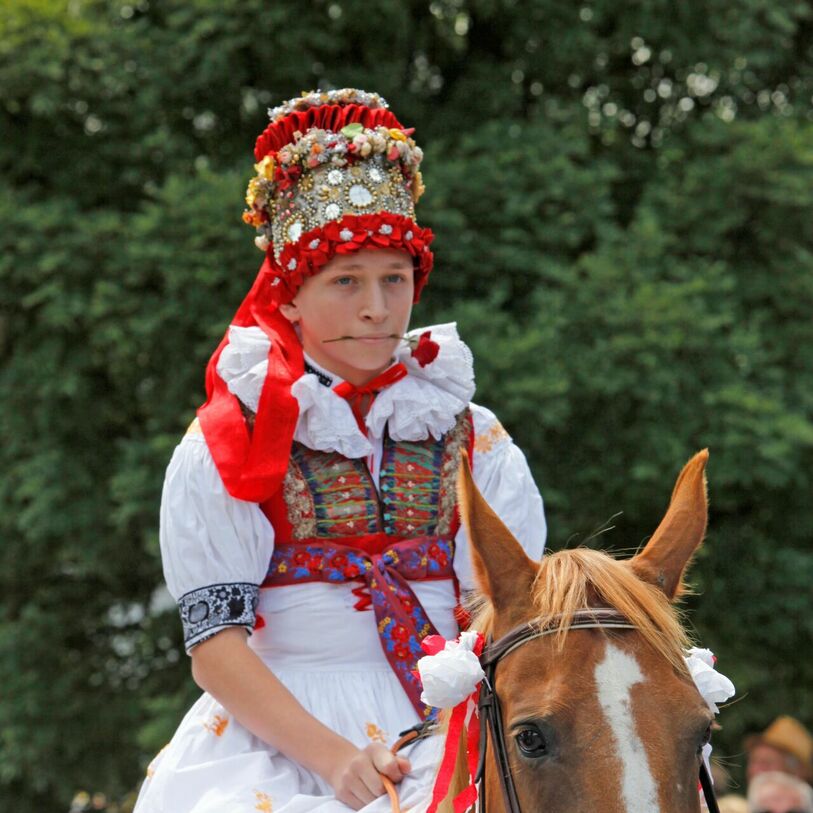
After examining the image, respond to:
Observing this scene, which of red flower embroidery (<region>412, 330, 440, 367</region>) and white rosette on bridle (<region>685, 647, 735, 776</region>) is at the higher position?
red flower embroidery (<region>412, 330, 440, 367</region>)

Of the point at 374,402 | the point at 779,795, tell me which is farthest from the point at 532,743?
the point at 779,795

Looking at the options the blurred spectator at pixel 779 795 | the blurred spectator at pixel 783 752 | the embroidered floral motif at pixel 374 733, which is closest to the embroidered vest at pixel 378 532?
the embroidered floral motif at pixel 374 733

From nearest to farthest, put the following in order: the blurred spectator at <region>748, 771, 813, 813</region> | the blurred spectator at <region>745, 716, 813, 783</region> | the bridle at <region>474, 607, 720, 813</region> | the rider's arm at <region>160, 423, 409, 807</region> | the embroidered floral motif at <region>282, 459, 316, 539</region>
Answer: the bridle at <region>474, 607, 720, 813</region> → the rider's arm at <region>160, 423, 409, 807</region> → the embroidered floral motif at <region>282, 459, 316, 539</region> → the blurred spectator at <region>748, 771, 813, 813</region> → the blurred spectator at <region>745, 716, 813, 783</region>

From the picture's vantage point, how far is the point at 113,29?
22.2ft

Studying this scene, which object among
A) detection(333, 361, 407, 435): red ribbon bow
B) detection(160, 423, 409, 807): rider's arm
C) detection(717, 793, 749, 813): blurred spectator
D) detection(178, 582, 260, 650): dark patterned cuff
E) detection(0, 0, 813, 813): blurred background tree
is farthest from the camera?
detection(0, 0, 813, 813): blurred background tree

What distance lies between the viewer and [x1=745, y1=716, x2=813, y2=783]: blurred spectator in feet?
19.4

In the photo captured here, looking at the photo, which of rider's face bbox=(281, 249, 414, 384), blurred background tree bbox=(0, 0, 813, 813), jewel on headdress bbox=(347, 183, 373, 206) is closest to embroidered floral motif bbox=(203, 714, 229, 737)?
rider's face bbox=(281, 249, 414, 384)

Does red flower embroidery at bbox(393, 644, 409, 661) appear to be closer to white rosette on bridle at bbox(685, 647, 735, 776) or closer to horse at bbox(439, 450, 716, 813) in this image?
horse at bbox(439, 450, 716, 813)

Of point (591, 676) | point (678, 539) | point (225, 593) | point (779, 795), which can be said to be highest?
point (678, 539)

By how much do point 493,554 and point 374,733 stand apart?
804 millimetres

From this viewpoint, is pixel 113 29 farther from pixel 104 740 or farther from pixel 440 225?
pixel 104 740

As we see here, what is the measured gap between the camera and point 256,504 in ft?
9.11

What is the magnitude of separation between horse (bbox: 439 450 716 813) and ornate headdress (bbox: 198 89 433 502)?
0.76 metres

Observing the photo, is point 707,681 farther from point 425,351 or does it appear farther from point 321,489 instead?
point 425,351
